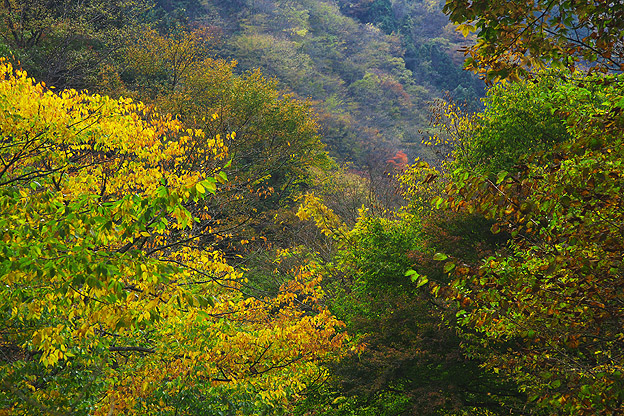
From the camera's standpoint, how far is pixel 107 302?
4.48m

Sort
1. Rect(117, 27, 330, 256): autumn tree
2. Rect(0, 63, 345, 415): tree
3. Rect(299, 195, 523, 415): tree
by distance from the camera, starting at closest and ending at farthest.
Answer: Rect(0, 63, 345, 415): tree < Rect(299, 195, 523, 415): tree < Rect(117, 27, 330, 256): autumn tree

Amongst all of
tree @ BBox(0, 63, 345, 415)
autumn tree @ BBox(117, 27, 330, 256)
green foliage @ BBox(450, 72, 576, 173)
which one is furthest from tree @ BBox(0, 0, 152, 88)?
green foliage @ BBox(450, 72, 576, 173)

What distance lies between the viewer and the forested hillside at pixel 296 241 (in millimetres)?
3828

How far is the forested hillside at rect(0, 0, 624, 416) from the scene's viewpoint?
3828 mm

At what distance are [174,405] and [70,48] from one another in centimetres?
2206

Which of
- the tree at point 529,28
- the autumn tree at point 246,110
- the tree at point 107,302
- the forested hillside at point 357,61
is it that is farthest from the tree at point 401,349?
the forested hillside at point 357,61

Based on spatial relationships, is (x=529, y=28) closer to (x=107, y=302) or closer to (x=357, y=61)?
(x=107, y=302)

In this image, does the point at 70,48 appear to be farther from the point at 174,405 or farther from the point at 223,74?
the point at 174,405

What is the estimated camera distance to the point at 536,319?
4.78m

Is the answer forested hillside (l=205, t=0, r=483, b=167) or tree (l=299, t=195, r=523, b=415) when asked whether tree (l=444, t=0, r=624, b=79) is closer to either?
tree (l=299, t=195, r=523, b=415)

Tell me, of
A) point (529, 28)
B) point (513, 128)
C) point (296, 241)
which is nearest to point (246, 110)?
point (296, 241)

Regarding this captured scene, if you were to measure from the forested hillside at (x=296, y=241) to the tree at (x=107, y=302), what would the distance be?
43 mm

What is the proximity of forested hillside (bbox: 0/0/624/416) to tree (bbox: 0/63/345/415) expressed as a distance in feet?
0.14

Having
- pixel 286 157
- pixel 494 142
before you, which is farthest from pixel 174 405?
pixel 286 157
